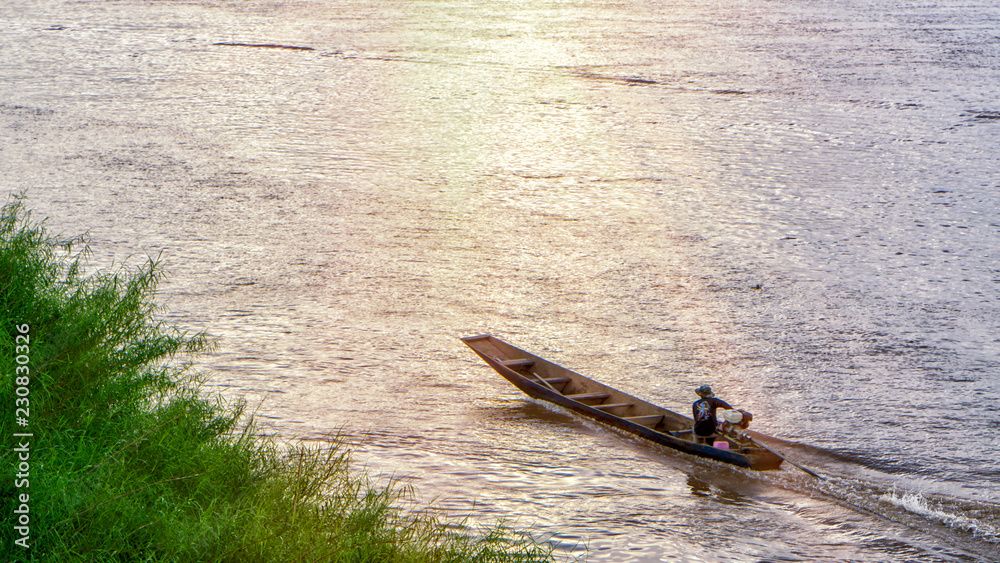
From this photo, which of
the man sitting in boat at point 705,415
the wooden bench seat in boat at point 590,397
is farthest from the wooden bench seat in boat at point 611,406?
the man sitting in boat at point 705,415

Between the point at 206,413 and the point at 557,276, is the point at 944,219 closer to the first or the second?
the point at 557,276

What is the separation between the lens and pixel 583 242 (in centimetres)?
2327

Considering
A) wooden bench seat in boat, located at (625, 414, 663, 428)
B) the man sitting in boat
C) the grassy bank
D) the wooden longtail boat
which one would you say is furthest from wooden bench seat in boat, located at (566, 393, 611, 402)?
the grassy bank

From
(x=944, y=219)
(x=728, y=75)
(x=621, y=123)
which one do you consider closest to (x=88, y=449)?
(x=944, y=219)

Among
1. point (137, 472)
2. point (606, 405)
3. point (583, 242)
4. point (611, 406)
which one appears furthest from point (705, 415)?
point (583, 242)

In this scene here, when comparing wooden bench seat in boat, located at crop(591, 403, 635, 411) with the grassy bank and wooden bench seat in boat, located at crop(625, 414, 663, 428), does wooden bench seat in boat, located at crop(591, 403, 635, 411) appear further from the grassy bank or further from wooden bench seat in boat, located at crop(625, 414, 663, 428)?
the grassy bank

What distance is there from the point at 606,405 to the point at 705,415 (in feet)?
5.45

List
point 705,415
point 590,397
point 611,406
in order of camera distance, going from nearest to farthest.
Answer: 1. point 705,415
2. point 611,406
3. point 590,397

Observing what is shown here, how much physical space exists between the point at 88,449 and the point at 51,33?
137 ft

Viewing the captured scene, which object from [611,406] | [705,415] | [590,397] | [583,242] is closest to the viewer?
[705,415]

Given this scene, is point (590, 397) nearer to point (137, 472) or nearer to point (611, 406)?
point (611, 406)

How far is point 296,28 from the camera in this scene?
158 ft

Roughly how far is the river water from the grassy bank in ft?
5.89

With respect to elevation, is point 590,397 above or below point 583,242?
below
